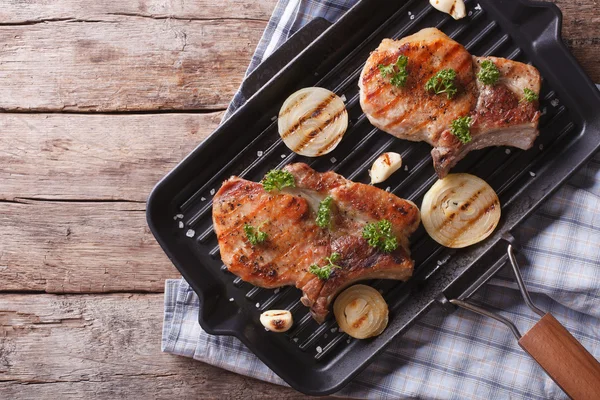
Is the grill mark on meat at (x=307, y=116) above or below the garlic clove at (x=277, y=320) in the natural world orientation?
above

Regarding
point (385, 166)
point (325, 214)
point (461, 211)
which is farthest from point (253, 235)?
point (461, 211)

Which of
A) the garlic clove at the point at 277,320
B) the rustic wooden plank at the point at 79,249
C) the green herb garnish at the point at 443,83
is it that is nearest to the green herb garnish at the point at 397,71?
A: the green herb garnish at the point at 443,83

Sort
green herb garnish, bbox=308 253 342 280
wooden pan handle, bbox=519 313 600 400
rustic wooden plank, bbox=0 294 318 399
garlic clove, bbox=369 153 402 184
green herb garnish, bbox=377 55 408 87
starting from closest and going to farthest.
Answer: wooden pan handle, bbox=519 313 600 400
green herb garnish, bbox=308 253 342 280
green herb garnish, bbox=377 55 408 87
garlic clove, bbox=369 153 402 184
rustic wooden plank, bbox=0 294 318 399

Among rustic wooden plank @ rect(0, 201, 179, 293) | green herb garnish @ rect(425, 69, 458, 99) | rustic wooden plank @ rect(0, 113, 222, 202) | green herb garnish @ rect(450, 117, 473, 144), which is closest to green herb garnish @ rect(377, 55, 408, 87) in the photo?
green herb garnish @ rect(425, 69, 458, 99)

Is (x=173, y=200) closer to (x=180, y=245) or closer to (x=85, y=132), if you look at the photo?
(x=180, y=245)

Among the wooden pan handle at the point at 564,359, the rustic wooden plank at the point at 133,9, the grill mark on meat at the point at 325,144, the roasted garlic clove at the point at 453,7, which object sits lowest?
the wooden pan handle at the point at 564,359

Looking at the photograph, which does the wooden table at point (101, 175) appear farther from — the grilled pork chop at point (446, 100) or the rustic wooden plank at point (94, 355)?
the grilled pork chop at point (446, 100)

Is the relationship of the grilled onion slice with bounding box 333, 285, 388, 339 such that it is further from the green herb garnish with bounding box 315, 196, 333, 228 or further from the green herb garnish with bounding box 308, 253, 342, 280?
the green herb garnish with bounding box 315, 196, 333, 228
